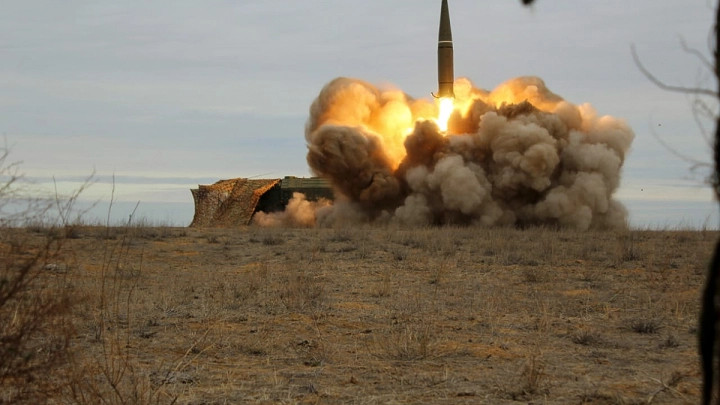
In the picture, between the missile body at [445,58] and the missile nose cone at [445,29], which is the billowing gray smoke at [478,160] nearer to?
the missile body at [445,58]

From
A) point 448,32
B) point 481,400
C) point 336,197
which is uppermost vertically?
point 448,32

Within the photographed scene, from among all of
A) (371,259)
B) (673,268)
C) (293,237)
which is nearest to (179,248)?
(293,237)

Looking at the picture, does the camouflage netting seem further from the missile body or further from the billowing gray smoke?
the missile body

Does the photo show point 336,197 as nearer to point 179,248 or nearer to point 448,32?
point 448,32

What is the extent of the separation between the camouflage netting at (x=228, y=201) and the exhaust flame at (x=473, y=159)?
90.9 inches

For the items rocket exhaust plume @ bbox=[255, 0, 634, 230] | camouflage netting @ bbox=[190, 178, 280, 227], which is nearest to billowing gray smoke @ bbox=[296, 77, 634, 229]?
rocket exhaust plume @ bbox=[255, 0, 634, 230]

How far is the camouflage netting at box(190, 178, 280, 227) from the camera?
3616cm

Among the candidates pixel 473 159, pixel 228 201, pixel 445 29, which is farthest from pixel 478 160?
pixel 228 201

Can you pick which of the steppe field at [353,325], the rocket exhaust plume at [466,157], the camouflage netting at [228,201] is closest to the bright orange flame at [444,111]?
the rocket exhaust plume at [466,157]

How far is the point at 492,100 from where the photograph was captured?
3553 centimetres

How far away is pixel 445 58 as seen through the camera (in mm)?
32875

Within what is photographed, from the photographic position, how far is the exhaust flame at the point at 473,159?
101 feet

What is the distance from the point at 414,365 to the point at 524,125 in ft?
77.1

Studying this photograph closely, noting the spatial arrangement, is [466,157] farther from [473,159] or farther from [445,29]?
[445,29]
